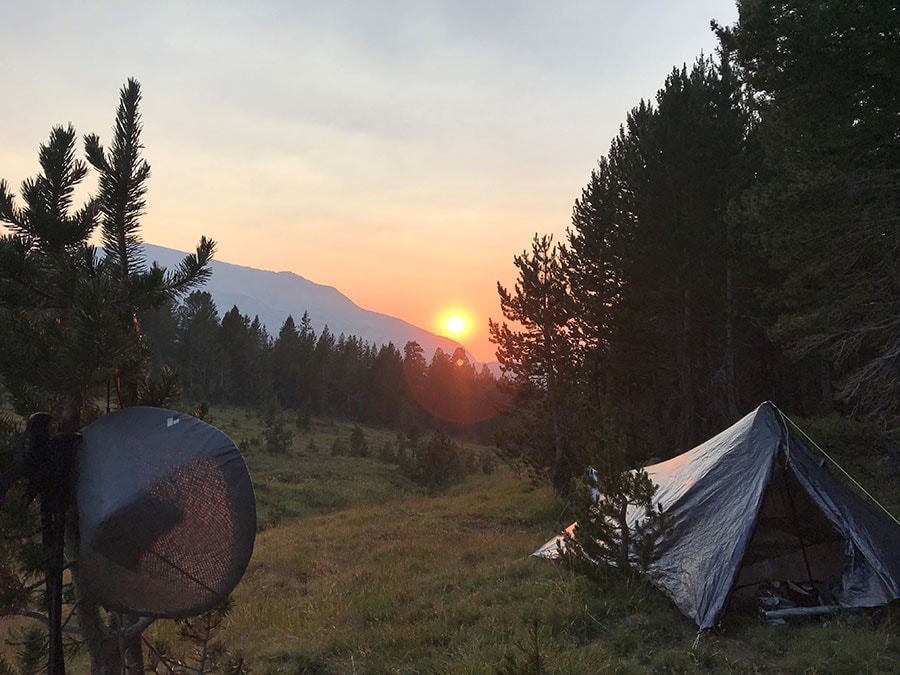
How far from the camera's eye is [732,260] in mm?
17219

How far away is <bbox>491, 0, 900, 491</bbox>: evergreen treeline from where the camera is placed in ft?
30.1

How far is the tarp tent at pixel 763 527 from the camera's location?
6.35 meters

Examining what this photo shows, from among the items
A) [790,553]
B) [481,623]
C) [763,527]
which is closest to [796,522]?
[790,553]

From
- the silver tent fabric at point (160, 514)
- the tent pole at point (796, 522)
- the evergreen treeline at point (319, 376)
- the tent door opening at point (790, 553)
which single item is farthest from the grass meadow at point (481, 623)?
the evergreen treeline at point (319, 376)

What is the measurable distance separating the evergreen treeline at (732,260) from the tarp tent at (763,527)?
4.48 feet

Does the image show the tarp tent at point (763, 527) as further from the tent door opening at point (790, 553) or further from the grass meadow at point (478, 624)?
the grass meadow at point (478, 624)

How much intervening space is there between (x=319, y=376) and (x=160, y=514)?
211 ft

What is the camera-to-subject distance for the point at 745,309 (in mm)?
17922

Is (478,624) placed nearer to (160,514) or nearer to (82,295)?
(160,514)

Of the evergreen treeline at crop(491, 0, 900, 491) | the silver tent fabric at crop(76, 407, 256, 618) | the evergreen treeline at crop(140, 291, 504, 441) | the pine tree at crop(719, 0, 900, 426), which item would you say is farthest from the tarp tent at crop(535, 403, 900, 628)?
the evergreen treeline at crop(140, 291, 504, 441)

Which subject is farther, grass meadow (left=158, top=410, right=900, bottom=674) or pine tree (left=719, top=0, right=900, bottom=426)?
pine tree (left=719, top=0, right=900, bottom=426)

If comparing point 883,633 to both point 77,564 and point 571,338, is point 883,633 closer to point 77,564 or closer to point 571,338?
point 77,564

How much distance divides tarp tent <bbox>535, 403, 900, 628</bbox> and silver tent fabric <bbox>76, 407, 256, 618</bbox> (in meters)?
5.80

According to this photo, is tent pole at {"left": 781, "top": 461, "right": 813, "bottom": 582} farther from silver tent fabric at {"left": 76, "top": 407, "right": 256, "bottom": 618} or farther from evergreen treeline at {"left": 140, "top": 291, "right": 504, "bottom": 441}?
evergreen treeline at {"left": 140, "top": 291, "right": 504, "bottom": 441}
